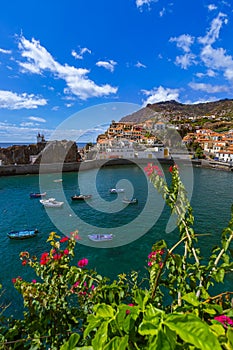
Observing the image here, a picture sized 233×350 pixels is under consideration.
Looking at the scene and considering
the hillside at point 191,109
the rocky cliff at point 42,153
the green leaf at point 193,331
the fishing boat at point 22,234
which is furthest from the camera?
the hillside at point 191,109

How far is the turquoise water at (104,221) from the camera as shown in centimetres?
935

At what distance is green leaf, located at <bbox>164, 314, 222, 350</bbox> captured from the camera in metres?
0.67

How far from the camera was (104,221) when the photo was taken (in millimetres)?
14656

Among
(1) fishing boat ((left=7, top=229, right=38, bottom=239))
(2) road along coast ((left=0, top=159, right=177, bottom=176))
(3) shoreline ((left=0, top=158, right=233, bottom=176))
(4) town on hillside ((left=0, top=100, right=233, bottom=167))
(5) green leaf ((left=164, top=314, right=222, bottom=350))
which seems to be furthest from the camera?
(4) town on hillside ((left=0, top=100, right=233, bottom=167))

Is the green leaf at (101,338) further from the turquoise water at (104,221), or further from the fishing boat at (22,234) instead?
the fishing boat at (22,234)

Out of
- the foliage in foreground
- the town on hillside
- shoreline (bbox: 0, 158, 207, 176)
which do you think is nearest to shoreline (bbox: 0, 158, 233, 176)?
shoreline (bbox: 0, 158, 207, 176)

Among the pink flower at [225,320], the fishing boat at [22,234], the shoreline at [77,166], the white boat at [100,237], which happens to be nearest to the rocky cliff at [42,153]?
the shoreline at [77,166]

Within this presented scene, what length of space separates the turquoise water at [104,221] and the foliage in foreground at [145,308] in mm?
5033

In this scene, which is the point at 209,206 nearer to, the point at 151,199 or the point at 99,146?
the point at 151,199

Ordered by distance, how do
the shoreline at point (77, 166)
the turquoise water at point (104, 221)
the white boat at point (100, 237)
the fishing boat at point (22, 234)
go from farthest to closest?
the shoreline at point (77, 166), the fishing boat at point (22, 234), the white boat at point (100, 237), the turquoise water at point (104, 221)

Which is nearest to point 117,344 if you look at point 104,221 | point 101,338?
point 101,338

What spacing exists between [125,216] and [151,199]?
5.29 metres

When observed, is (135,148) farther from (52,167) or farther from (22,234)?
(22,234)

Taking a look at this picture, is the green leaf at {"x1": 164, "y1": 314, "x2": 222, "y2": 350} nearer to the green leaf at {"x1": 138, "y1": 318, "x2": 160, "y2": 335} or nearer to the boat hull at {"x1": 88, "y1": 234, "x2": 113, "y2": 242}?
the green leaf at {"x1": 138, "y1": 318, "x2": 160, "y2": 335}
